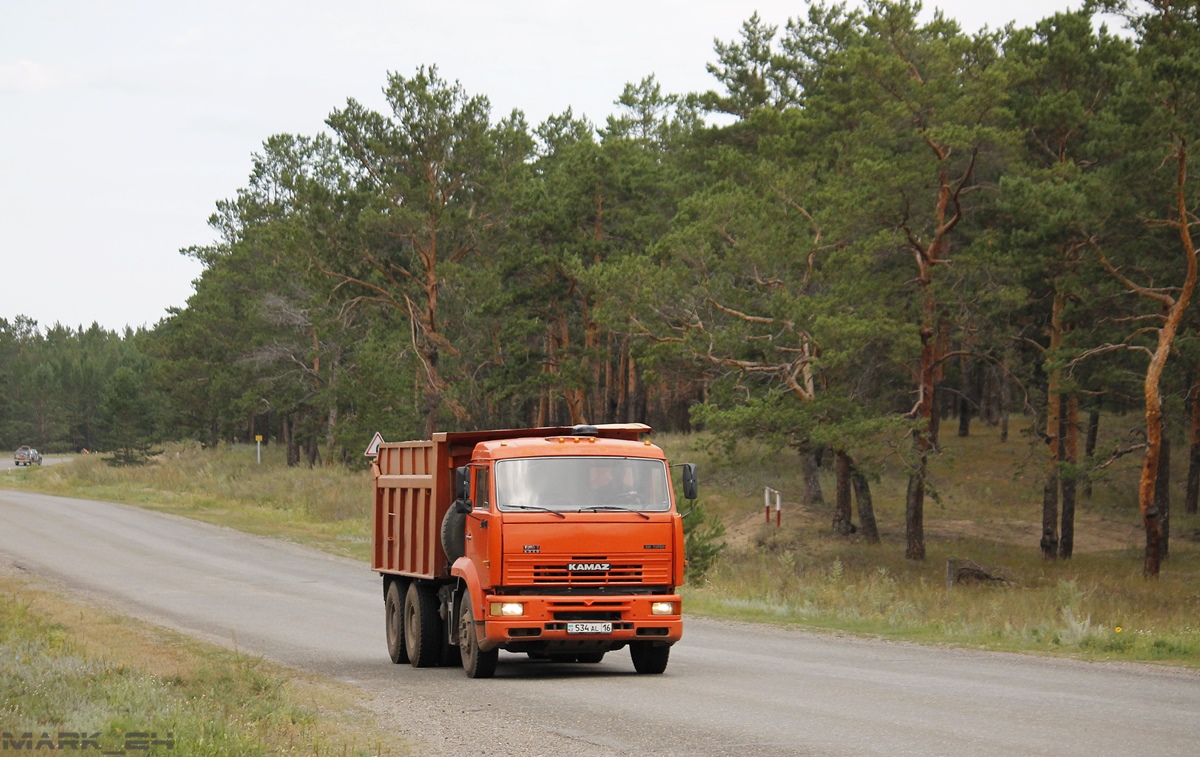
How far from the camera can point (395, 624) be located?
16.5 metres

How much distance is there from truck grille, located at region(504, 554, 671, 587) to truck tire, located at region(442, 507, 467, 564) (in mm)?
1158

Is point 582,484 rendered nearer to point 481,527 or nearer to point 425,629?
point 481,527

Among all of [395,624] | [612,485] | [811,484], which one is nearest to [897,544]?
[811,484]

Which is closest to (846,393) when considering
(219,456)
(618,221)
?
(618,221)

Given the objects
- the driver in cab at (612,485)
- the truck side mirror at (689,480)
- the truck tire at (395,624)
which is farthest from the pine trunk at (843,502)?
the driver in cab at (612,485)

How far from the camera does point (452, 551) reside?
14.7 metres

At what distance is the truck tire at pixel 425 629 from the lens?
613 inches

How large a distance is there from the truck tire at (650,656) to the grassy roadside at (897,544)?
5.58 metres

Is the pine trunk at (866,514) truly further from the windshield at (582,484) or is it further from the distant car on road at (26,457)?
the distant car on road at (26,457)

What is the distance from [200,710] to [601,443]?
545cm

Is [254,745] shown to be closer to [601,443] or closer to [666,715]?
[666,715]

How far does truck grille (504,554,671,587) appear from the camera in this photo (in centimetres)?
1362

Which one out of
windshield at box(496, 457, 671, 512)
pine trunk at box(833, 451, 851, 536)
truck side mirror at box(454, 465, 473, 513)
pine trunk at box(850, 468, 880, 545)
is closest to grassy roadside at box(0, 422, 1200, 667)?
pine trunk at box(833, 451, 851, 536)

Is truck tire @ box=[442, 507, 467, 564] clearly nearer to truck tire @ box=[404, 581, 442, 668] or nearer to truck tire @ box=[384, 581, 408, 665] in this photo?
truck tire @ box=[404, 581, 442, 668]
